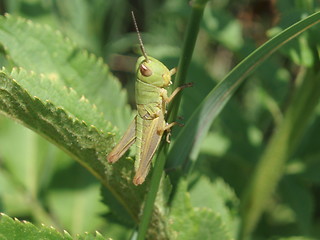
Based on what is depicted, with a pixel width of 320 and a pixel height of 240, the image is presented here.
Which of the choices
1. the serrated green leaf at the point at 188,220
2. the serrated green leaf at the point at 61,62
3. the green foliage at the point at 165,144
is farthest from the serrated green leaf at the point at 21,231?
the serrated green leaf at the point at 61,62

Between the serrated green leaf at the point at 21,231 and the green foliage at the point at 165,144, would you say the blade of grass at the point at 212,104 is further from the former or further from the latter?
the serrated green leaf at the point at 21,231

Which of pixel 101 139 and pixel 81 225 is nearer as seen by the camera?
pixel 101 139

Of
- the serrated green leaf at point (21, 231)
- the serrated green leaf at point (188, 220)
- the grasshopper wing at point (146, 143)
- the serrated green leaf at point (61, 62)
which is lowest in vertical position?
→ the serrated green leaf at point (21, 231)

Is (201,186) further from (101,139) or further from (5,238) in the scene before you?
(5,238)

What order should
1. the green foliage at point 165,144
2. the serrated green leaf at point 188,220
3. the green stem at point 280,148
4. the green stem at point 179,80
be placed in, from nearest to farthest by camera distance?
the green stem at point 179,80, the green foliage at point 165,144, the serrated green leaf at point 188,220, the green stem at point 280,148

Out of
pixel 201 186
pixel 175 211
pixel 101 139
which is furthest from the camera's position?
pixel 201 186

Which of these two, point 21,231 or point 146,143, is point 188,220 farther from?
point 21,231

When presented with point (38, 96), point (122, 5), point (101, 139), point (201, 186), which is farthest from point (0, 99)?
point (122, 5)
